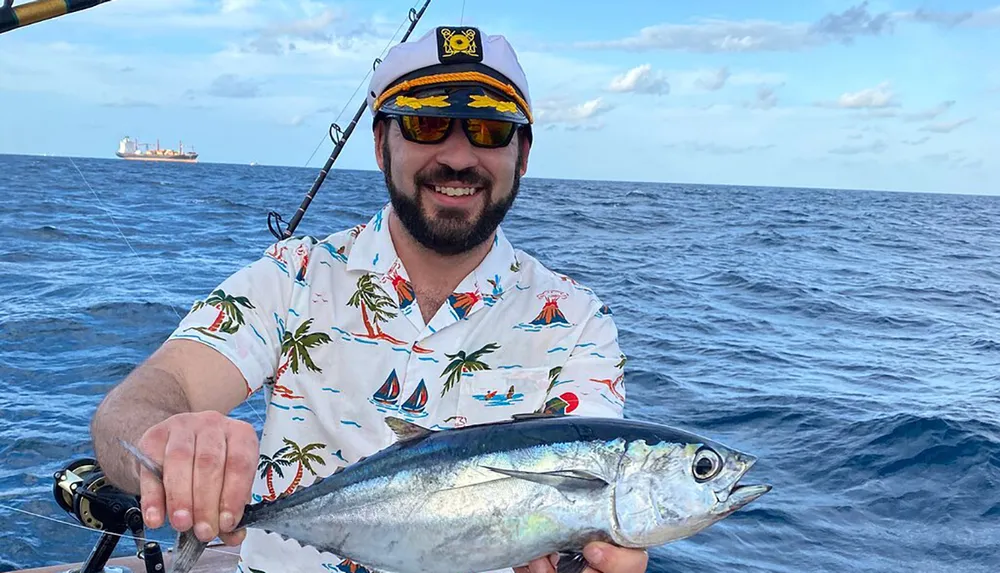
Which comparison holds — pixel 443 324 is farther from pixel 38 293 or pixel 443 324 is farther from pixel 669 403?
pixel 38 293

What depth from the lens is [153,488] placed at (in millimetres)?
1994

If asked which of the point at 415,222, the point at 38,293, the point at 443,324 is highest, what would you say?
the point at 415,222

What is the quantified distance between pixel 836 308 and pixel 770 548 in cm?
1125

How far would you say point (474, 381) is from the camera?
127 inches

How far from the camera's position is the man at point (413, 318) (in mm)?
3062

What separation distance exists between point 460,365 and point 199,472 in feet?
4.47

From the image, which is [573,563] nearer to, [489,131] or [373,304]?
[373,304]

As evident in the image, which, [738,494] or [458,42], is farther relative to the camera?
[458,42]

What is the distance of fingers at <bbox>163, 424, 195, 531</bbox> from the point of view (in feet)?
6.48

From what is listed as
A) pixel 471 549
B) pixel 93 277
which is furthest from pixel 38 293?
pixel 471 549

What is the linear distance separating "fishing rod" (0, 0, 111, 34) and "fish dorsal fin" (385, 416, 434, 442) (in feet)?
7.35

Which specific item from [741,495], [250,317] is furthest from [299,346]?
[741,495]

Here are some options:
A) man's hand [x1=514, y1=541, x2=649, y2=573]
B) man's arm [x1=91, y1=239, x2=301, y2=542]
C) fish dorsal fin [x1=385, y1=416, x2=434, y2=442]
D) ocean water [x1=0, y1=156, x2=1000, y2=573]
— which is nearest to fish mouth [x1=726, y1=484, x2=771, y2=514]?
man's hand [x1=514, y1=541, x2=649, y2=573]

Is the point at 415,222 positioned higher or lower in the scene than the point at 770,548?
higher
